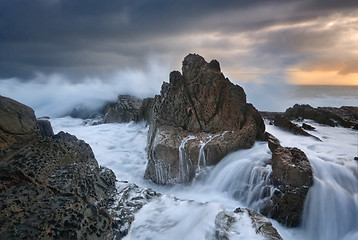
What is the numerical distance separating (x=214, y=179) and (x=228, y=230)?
3319 mm

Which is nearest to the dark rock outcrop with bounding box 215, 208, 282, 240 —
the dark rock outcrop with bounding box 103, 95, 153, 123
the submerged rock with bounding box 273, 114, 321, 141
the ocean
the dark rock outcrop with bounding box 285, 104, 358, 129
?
the ocean

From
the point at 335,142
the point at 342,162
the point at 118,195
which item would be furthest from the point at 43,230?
the point at 335,142

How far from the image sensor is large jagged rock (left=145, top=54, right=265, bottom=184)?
7.14m

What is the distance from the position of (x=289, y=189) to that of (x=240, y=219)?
199 cm

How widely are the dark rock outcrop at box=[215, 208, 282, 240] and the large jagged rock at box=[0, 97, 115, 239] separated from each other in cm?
184

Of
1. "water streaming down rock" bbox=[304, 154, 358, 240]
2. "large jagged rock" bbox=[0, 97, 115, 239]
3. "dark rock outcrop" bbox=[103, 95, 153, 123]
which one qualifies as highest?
"dark rock outcrop" bbox=[103, 95, 153, 123]

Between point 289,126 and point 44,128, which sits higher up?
point 44,128

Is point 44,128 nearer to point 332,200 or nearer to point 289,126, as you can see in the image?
point 332,200

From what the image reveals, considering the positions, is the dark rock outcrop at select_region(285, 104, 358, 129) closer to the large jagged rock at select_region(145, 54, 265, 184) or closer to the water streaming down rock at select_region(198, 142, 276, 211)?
the large jagged rock at select_region(145, 54, 265, 184)

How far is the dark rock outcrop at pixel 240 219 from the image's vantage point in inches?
132

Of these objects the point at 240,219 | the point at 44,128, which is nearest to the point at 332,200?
the point at 240,219

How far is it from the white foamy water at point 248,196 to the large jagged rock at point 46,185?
908mm

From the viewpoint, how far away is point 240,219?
12.3 ft

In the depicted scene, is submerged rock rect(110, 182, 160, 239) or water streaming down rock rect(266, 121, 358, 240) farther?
water streaming down rock rect(266, 121, 358, 240)
